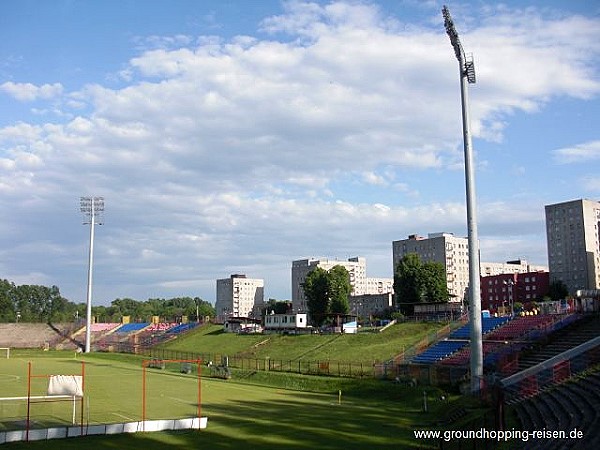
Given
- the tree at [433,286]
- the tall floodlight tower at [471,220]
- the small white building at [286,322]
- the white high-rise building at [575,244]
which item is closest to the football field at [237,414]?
the tall floodlight tower at [471,220]

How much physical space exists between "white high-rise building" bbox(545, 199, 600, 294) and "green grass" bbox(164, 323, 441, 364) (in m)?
89.7

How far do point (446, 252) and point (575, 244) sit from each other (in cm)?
3534

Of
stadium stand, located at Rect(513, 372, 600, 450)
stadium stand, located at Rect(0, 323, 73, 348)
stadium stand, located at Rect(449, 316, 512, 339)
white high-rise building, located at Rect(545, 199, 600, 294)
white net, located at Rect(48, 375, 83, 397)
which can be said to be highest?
white high-rise building, located at Rect(545, 199, 600, 294)

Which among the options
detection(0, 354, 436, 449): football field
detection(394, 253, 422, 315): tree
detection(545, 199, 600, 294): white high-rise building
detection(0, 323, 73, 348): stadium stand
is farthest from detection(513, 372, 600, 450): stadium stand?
detection(545, 199, 600, 294): white high-rise building

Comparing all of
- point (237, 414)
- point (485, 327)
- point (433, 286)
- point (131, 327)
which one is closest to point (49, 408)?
point (237, 414)

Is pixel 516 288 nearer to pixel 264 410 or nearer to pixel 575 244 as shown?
pixel 575 244

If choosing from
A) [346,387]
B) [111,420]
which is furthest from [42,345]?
[111,420]

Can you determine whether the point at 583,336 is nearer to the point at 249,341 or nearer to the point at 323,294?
the point at 249,341

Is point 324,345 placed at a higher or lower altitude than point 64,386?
lower

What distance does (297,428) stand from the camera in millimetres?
27234

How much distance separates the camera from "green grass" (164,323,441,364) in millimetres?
59469

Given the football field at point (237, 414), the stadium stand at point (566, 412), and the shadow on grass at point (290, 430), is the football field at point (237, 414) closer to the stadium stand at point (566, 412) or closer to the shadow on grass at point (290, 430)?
the shadow on grass at point (290, 430)

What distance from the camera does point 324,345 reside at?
6731cm

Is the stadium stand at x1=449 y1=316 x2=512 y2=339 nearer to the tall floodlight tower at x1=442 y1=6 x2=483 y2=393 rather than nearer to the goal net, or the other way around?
the tall floodlight tower at x1=442 y1=6 x2=483 y2=393
